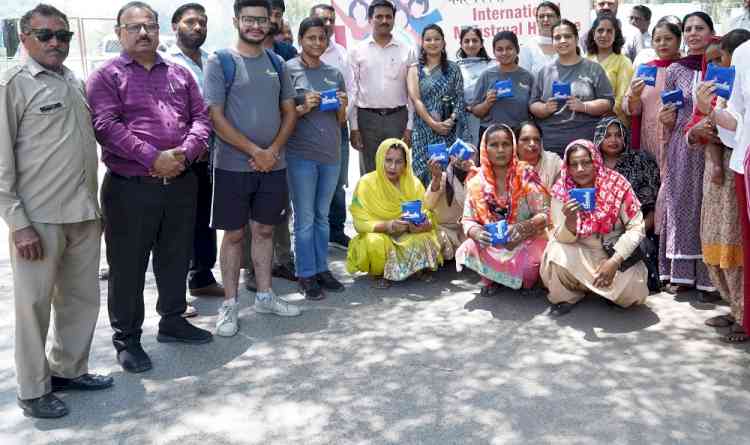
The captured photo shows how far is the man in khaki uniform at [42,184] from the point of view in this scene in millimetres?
3547

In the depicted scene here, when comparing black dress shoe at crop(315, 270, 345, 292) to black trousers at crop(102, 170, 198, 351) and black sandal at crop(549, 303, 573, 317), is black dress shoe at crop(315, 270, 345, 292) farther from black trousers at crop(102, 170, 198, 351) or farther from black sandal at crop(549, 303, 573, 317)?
black sandal at crop(549, 303, 573, 317)

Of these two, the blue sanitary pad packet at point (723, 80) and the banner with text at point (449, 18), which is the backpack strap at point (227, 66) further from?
the banner with text at point (449, 18)

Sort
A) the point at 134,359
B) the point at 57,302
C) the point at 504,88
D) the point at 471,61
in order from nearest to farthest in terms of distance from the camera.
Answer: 1. the point at 57,302
2. the point at 134,359
3. the point at 504,88
4. the point at 471,61

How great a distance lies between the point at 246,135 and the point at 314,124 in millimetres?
799

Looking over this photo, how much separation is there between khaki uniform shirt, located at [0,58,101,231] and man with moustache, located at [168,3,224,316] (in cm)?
157

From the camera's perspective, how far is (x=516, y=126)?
620 centimetres

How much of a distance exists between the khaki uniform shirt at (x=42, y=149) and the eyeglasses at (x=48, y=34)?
12 cm

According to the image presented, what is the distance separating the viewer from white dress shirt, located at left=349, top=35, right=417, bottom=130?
6.54m

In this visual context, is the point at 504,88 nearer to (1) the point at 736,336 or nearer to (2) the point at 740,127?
(2) the point at 740,127

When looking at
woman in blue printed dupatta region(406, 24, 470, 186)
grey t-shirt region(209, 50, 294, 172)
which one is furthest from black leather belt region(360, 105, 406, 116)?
grey t-shirt region(209, 50, 294, 172)

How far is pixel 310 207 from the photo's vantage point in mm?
5648

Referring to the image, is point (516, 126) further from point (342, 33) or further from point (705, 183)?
point (342, 33)

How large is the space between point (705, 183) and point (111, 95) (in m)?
3.59

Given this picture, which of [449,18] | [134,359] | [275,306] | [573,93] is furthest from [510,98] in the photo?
[134,359]
